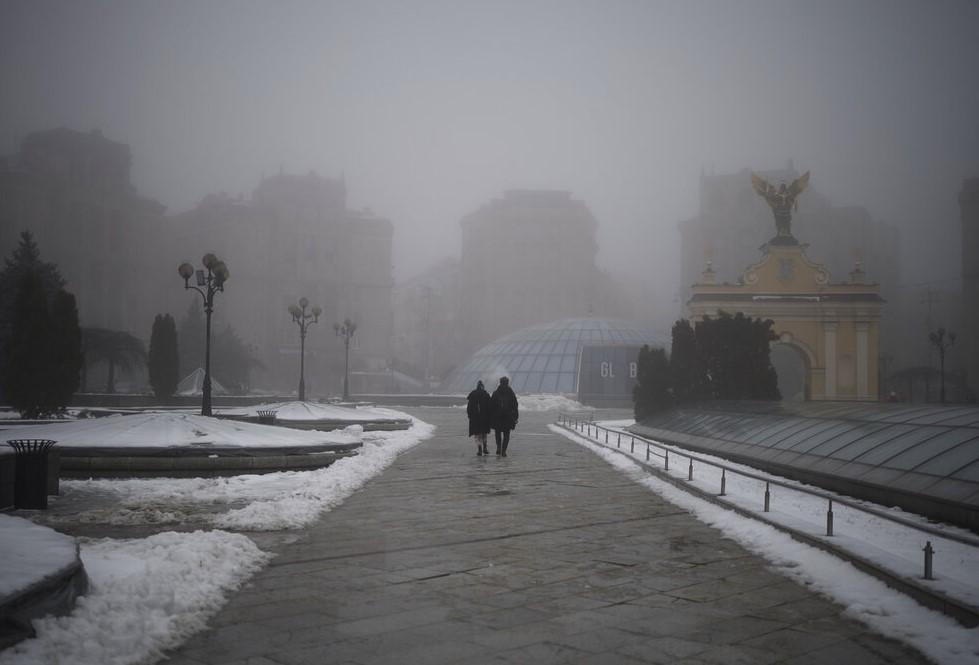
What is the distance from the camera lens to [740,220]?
133 m

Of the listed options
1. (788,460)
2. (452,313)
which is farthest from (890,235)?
(788,460)

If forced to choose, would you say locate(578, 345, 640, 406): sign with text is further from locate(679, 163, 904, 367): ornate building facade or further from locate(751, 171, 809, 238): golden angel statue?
locate(679, 163, 904, 367): ornate building facade

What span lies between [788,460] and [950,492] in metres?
5.06

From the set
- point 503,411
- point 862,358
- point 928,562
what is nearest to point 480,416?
point 503,411

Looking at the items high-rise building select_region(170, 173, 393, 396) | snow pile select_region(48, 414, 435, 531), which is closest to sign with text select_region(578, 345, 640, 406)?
snow pile select_region(48, 414, 435, 531)

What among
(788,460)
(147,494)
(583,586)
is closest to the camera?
(583,586)

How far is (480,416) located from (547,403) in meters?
38.2

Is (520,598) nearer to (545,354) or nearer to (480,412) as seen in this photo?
(480,412)

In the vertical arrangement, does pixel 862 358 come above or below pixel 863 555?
above

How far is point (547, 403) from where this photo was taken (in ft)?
189

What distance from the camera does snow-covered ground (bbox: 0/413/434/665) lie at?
477 cm

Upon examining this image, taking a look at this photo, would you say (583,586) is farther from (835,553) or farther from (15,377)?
(15,377)

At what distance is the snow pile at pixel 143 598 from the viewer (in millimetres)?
4629

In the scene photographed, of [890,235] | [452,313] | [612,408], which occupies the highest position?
[890,235]
